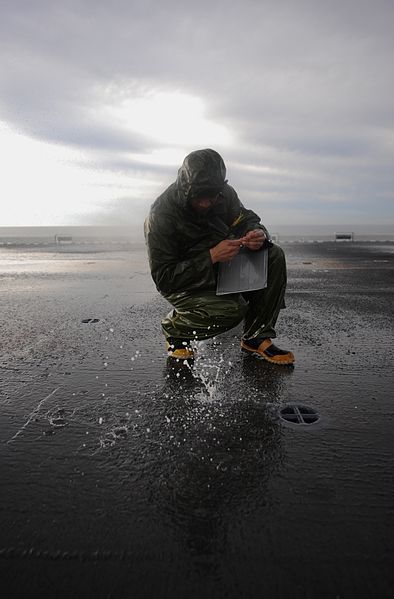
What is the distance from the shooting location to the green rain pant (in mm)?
3133

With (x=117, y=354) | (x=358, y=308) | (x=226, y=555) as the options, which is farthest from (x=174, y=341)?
(x=358, y=308)

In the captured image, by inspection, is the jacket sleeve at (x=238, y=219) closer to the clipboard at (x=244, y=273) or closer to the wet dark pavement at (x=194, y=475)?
the clipboard at (x=244, y=273)

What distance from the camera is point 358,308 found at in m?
5.34

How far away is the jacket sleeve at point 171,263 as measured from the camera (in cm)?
305

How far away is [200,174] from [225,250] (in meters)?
0.58

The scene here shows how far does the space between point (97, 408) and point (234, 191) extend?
214cm

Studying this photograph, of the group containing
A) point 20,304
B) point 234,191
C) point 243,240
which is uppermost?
point 234,191

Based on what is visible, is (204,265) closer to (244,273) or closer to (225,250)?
(225,250)

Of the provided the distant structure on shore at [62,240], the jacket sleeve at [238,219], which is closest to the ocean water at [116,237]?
the distant structure on shore at [62,240]

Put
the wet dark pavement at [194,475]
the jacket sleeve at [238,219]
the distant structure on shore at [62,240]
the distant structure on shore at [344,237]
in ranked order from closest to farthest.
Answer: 1. the wet dark pavement at [194,475]
2. the jacket sleeve at [238,219]
3. the distant structure on shore at [62,240]
4. the distant structure on shore at [344,237]

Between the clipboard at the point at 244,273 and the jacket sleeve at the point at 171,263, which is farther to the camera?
the clipboard at the point at 244,273

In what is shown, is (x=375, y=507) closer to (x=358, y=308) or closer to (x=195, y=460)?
(x=195, y=460)

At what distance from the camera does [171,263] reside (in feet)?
10.3

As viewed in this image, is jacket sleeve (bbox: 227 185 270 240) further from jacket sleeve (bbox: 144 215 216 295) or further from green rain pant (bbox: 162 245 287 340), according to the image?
jacket sleeve (bbox: 144 215 216 295)
